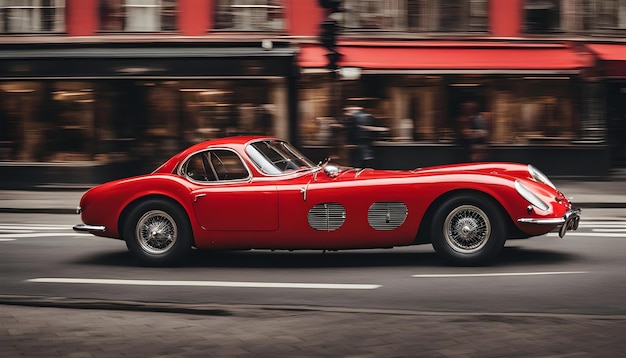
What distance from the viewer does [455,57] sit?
2147 cm

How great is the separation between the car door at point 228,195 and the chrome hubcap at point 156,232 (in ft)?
1.29

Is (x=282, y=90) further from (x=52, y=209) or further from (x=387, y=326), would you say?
(x=387, y=326)

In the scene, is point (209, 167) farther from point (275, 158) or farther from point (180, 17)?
point (180, 17)

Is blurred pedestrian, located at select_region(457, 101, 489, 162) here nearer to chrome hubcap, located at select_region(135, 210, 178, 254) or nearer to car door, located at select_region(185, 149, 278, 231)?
car door, located at select_region(185, 149, 278, 231)

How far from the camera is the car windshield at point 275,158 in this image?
9547mm

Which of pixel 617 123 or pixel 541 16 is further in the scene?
pixel 617 123

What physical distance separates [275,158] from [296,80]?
39.9ft

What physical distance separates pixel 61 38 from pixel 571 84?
37.7 ft

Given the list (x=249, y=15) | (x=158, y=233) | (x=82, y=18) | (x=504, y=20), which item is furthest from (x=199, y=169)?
(x=504, y=20)

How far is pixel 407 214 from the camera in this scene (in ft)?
29.5

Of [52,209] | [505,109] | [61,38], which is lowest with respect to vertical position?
[52,209]

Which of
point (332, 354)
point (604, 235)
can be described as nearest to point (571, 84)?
point (604, 235)

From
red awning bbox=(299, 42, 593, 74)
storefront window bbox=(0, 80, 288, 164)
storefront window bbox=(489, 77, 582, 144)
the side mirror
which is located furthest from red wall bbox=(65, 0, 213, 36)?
the side mirror

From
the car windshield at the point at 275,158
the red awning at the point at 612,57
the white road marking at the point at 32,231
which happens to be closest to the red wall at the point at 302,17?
the red awning at the point at 612,57
